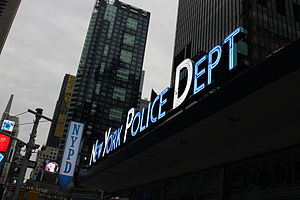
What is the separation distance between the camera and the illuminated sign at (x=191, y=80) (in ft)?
36.1

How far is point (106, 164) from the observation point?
1934 cm

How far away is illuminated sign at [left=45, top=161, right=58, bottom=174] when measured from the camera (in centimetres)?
2541

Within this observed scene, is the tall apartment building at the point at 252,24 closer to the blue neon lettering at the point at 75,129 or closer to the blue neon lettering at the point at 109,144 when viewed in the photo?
the blue neon lettering at the point at 75,129

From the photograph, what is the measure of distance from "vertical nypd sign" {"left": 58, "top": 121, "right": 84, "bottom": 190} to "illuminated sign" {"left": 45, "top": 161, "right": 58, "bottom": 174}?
1.86 meters

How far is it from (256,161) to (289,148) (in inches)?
67.5

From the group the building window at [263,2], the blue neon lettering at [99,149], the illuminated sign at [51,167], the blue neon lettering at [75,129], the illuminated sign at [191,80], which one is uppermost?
the building window at [263,2]

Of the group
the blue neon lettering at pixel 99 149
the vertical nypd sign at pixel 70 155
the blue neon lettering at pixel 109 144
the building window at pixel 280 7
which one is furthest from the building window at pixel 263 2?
the blue neon lettering at pixel 109 144

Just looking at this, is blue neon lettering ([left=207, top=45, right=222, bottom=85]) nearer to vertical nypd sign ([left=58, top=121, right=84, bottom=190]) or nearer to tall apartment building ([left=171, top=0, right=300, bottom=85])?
vertical nypd sign ([left=58, top=121, right=84, bottom=190])

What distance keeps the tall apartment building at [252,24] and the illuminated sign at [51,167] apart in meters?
57.2

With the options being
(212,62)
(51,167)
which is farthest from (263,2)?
(212,62)

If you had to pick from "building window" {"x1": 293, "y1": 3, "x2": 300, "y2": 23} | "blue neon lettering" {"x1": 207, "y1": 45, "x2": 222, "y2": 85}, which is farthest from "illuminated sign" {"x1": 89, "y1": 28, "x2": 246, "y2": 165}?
"building window" {"x1": 293, "y1": 3, "x2": 300, "y2": 23}

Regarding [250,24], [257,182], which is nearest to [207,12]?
[250,24]

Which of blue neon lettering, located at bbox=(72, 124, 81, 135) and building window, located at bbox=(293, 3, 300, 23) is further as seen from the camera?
building window, located at bbox=(293, 3, 300, 23)

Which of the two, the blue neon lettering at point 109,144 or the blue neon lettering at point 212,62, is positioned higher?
the blue neon lettering at point 212,62
